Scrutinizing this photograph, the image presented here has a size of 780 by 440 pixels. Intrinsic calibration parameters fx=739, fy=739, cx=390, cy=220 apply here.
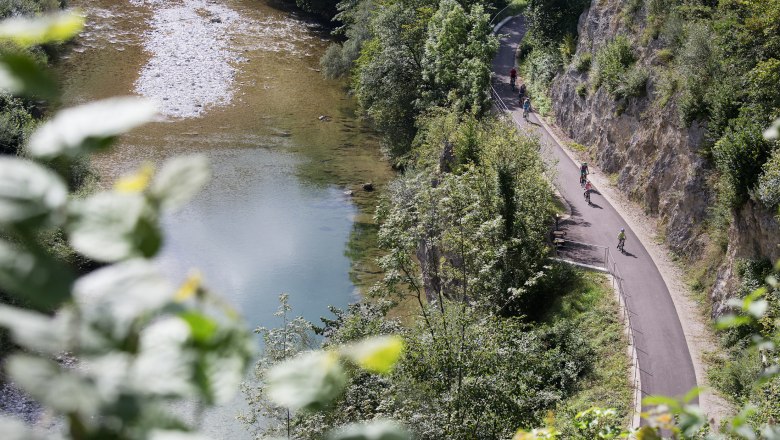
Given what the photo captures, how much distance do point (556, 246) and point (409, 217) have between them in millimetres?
5586

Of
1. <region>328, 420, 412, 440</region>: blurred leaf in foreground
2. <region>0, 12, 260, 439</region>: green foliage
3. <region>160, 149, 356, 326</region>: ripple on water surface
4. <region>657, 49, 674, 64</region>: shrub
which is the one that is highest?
<region>0, 12, 260, 439</region>: green foliage

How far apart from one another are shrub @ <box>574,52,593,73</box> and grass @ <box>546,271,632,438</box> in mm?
13140

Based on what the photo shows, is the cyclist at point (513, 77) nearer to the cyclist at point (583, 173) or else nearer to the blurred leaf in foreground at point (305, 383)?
the cyclist at point (583, 173)

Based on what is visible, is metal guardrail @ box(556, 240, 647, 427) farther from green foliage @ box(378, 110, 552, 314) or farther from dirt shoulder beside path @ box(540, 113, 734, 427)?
green foliage @ box(378, 110, 552, 314)

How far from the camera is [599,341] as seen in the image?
21031 mm

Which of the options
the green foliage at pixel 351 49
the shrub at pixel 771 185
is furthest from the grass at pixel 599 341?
the green foliage at pixel 351 49

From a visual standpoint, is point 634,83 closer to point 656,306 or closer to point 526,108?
point 526,108

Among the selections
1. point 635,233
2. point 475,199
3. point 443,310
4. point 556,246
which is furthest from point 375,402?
point 635,233

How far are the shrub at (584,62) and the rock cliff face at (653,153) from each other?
0.84 feet

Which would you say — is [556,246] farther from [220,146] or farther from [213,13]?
[213,13]

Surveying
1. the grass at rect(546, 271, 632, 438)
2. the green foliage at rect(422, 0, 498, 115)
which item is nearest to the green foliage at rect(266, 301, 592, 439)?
the grass at rect(546, 271, 632, 438)

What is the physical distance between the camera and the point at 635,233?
26219mm

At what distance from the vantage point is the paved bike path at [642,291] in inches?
767

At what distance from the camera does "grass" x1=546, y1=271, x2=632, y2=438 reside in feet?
60.0
